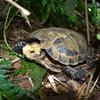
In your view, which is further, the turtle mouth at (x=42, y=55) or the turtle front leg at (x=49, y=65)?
the turtle mouth at (x=42, y=55)

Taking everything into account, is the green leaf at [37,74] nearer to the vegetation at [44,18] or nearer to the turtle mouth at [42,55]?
the vegetation at [44,18]

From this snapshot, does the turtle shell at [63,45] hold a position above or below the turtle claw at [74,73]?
above

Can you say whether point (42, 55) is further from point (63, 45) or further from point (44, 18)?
point (44, 18)

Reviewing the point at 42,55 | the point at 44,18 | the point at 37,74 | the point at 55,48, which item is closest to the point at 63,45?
the point at 55,48

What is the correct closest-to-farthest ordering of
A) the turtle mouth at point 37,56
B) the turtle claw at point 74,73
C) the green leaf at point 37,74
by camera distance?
the green leaf at point 37,74 < the turtle claw at point 74,73 < the turtle mouth at point 37,56

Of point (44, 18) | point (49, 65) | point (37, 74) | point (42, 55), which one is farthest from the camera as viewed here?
point (44, 18)

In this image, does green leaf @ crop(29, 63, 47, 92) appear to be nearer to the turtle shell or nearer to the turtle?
the turtle

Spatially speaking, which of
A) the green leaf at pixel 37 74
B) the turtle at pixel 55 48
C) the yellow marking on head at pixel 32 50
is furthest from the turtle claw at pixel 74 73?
the yellow marking on head at pixel 32 50

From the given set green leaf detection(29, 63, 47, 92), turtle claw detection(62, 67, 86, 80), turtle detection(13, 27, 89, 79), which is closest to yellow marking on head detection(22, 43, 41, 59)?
turtle detection(13, 27, 89, 79)
